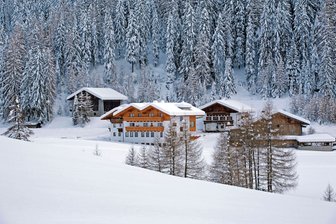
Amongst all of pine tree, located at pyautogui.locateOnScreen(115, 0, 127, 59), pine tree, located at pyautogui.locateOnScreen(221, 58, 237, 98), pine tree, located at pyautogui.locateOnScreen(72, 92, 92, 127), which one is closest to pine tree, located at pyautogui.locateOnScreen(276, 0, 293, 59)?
pine tree, located at pyautogui.locateOnScreen(221, 58, 237, 98)

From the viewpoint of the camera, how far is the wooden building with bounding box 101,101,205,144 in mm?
57781

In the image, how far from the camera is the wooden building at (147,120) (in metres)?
57.8

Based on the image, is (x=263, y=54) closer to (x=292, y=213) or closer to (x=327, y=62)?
(x=327, y=62)

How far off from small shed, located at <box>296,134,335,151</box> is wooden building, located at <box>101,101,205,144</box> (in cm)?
1561

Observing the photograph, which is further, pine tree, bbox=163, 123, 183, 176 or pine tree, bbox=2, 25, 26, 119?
pine tree, bbox=2, 25, 26, 119

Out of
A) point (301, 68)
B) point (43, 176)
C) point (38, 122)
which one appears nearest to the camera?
point (43, 176)

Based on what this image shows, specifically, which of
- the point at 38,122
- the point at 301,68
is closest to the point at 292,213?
the point at 38,122

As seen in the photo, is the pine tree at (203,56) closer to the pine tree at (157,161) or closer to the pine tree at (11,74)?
the pine tree at (11,74)

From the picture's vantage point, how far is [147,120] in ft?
193

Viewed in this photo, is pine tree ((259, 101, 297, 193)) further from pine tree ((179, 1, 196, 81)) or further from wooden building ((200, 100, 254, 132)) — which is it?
pine tree ((179, 1, 196, 81))

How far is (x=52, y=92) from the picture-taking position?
7700 centimetres

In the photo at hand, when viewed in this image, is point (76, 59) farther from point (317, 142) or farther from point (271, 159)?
point (271, 159)

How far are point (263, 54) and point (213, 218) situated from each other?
81014mm

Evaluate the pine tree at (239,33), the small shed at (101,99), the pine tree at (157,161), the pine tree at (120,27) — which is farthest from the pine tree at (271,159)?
the pine tree at (120,27)
